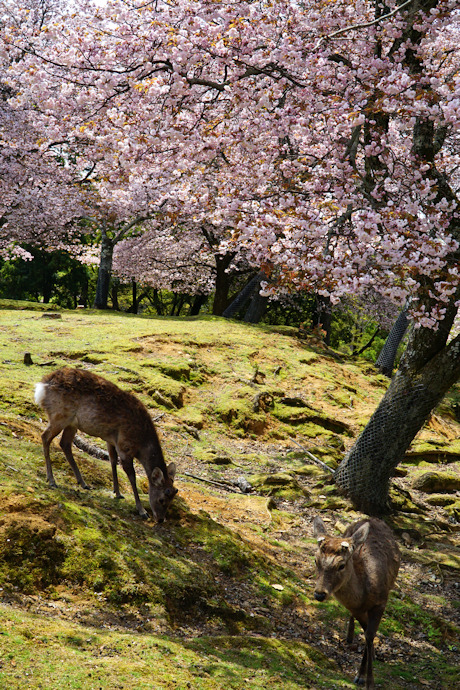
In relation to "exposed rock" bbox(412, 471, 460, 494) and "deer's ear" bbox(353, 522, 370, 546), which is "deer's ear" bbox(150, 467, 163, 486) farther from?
"exposed rock" bbox(412, 471, 460, 494)

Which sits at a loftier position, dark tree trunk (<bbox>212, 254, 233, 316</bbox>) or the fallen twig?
dark tree trunk (<bbox>212, 254, 233, 316</bbox>)

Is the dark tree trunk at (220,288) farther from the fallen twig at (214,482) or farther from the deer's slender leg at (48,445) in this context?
the deer's slender leg at (48,445)

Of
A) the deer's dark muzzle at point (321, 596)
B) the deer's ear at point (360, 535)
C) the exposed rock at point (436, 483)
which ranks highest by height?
the deer's ear at point (360, 535)

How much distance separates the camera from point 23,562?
4801 mm

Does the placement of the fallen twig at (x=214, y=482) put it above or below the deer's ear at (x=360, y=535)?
below

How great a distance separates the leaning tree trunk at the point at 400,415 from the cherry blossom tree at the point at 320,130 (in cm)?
3

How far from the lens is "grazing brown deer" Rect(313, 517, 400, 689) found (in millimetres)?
5344

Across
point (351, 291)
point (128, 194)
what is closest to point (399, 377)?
point (351, 291)

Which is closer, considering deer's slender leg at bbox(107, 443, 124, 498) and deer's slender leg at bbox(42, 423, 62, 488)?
deer's slender leg at bbox(42, 423, 62, 488)

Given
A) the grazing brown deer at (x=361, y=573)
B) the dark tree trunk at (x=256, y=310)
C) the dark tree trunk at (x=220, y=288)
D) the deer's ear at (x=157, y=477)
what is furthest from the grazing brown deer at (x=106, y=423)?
the dark tree trunk at (x=220, y=288)

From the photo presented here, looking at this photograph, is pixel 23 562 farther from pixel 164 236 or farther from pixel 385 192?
pixel 164 236

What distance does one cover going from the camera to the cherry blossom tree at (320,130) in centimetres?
908

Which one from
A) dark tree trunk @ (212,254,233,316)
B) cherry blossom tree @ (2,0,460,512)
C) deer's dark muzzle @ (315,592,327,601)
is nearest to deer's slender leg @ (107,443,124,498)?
deer's dark muzzle @ (315,592,327,601)

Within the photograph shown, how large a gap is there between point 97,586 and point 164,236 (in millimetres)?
30740
